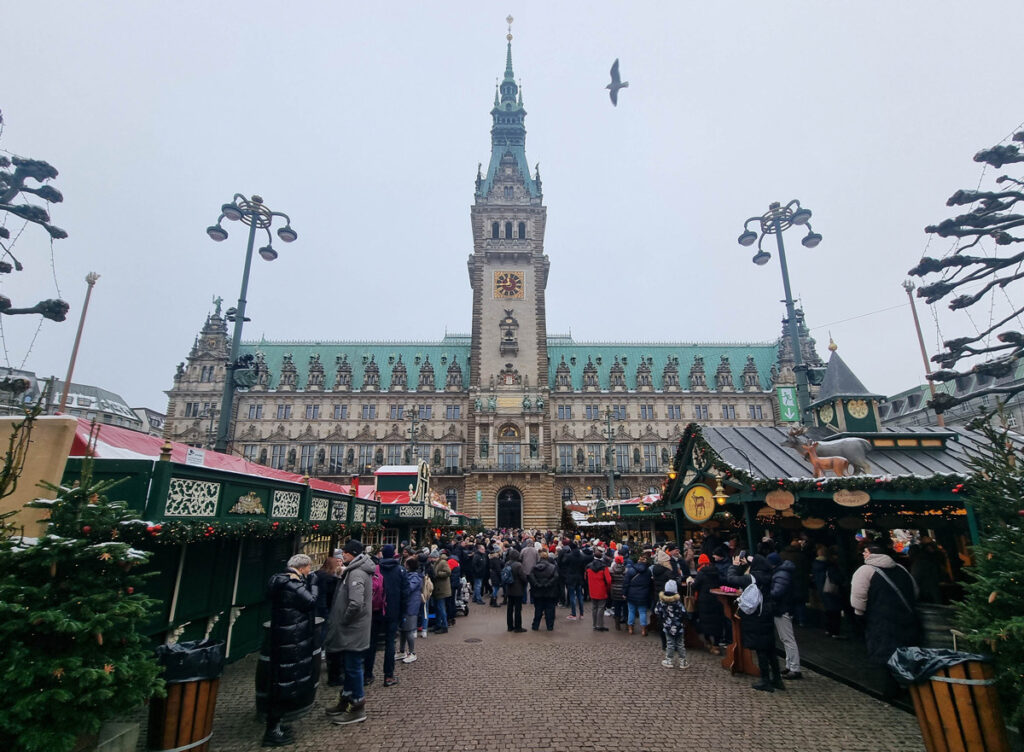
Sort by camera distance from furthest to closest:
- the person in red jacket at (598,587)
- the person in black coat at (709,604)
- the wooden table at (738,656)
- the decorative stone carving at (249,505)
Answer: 1. the person in red jacket at (598,587)
2. the person in black coat at (709,604)
3. the wooden table at (738,656)
4. the decorative stone carving at (249,505)

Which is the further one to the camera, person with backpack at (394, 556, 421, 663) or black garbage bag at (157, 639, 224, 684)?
person with backpack at (394, 556, 421, 663)

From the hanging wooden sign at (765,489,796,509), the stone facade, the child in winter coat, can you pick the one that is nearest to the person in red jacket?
the child in winter coat

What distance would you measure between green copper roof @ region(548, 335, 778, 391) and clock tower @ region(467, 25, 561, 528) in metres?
7.41

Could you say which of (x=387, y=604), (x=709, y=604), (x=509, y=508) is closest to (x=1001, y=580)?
(x=709, y=604)

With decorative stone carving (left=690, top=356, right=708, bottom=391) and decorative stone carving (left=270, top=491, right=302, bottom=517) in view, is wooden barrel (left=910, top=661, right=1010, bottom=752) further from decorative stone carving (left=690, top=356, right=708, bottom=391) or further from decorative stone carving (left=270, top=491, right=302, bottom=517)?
decorative stone carving (left=690, top=356, right=708, bottom=391)

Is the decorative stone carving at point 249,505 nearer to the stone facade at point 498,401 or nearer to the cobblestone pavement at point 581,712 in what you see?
the cobblestone pavement at point 581,712

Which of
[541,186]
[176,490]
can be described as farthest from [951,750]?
[541,186]

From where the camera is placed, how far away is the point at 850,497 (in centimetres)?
838

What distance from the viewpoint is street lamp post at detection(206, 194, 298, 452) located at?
40.1ft

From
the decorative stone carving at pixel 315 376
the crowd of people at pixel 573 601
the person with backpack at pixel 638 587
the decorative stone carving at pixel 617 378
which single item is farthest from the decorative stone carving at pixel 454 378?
the person with backpack at pixel 638 587

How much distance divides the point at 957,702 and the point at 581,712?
4.03 m

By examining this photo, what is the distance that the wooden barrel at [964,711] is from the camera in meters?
4.48

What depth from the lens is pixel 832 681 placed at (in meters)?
7.87

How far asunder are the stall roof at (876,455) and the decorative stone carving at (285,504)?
8750mm
